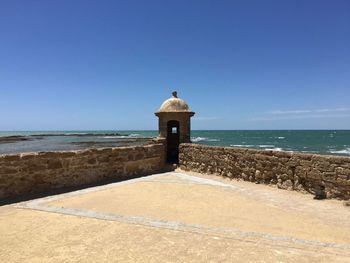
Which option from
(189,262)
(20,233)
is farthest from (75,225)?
(189,262)

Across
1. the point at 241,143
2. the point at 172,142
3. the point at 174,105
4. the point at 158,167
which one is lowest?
the point at 241,143

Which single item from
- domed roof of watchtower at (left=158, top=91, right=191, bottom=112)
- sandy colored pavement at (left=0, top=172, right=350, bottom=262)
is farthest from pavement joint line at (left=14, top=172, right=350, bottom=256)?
domed roof of watchtower at (left=158, top=91, right=191, bottom=112)

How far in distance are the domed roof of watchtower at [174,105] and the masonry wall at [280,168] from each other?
1.45 metres

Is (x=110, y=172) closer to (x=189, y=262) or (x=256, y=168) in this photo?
(x=256, y=168)

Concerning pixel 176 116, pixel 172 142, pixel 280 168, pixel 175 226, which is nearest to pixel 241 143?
pixel 172 142

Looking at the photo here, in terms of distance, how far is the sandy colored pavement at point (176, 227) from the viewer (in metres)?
3.64

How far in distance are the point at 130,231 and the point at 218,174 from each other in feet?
16.6

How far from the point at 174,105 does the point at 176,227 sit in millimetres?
6639

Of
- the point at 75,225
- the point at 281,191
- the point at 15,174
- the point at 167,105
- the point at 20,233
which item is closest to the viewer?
the point at 20,233

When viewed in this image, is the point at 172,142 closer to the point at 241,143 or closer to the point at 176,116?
the point at 176,116

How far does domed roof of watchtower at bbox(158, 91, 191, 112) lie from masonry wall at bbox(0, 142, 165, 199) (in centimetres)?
144

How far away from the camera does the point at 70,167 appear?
25.0 ft

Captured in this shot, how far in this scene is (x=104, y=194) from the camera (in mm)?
6723

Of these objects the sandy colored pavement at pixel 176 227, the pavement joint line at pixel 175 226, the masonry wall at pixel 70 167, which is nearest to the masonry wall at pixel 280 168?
the sandy colored pavement at pixel 176 227
